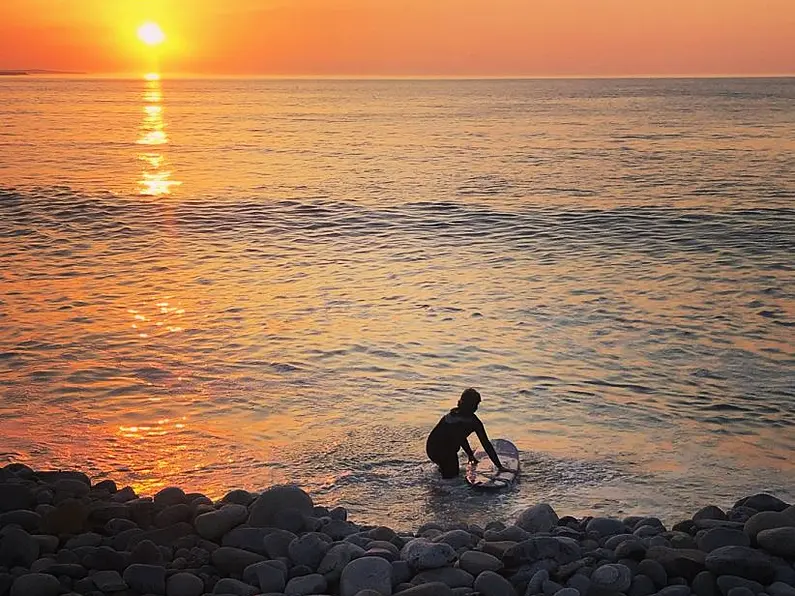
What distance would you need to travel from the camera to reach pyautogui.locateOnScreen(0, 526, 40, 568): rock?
611cm

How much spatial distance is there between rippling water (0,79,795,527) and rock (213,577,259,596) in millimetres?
2376

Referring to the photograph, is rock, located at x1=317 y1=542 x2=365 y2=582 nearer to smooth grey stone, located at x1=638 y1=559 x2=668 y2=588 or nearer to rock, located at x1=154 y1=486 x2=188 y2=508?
rock, located at x1=154 y1=486 x2=188 y2=508

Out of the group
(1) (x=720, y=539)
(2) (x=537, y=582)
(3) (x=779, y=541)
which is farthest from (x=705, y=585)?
(2) (x=537, y=582)

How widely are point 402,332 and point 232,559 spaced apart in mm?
8474

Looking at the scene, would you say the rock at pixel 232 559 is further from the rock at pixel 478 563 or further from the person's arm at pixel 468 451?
the person's arm at pixel 468 451

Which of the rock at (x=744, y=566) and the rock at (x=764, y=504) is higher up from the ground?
the rock at (x=744, y=566)

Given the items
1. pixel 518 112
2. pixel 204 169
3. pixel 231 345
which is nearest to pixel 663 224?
pixel 231 345

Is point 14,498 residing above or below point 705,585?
below

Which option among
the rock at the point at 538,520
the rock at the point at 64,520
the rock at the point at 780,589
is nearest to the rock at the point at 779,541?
the rock at the point at 780,589

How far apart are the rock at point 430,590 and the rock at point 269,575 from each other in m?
0.86

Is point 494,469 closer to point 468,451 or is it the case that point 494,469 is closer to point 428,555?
point 468,451

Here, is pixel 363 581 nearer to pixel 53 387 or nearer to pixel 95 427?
pixel 95 427

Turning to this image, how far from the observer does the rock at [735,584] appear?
5766mm

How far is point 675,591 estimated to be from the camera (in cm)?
575
